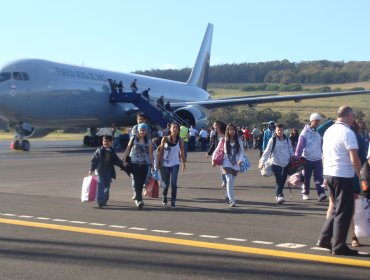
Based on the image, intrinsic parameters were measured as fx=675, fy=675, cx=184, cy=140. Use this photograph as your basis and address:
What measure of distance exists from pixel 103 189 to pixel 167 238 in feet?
11.8

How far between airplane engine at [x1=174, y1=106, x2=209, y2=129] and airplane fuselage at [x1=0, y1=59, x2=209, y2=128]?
2653 millimetres

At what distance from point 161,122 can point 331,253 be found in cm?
2883

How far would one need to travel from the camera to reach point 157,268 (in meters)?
7.06

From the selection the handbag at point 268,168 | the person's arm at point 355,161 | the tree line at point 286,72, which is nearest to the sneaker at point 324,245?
the person's arm at point 355,161

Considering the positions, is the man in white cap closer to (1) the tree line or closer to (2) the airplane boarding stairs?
(2) the airplane boarding stairs

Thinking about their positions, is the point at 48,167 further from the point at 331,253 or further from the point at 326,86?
the point at 326,86

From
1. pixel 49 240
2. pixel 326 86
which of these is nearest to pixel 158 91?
pixel 49 240

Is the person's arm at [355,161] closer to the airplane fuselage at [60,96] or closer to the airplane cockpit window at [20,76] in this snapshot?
the airplane fuselage at [60,96]

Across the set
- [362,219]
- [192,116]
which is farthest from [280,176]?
[192,116]

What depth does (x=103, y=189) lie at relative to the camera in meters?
12.2

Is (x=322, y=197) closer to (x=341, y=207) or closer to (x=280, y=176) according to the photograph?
(x=280, y=176)

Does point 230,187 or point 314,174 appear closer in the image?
point 230,187

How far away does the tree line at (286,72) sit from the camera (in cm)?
9369

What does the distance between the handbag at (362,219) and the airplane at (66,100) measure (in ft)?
72.9
